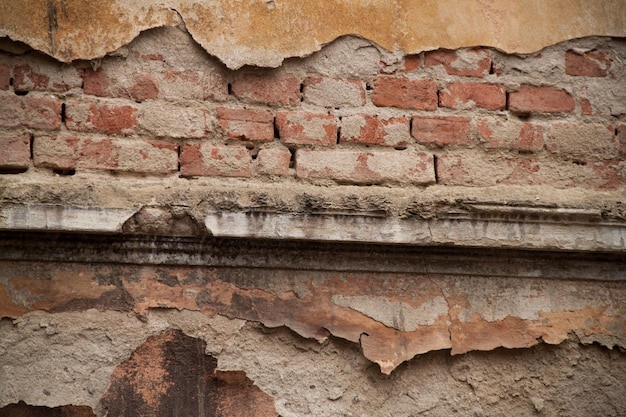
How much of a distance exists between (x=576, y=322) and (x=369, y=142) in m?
0.87

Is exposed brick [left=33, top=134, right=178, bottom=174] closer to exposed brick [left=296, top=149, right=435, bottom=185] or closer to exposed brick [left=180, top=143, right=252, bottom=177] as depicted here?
exposed brick [left=180, top=143, right=252, bottom=177]

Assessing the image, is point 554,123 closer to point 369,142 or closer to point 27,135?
point 369,142

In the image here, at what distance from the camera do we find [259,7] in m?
2.21

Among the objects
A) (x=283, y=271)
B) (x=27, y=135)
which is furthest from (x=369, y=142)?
(x=27, y=135)

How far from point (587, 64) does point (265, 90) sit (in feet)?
3.47

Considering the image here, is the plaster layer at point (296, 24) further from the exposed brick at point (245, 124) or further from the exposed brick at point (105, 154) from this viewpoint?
the exposed brick at point (105, 154)

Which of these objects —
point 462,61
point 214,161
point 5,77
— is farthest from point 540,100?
point 5,77

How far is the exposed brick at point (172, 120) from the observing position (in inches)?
84.9

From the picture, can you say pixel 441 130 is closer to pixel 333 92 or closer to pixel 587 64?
pixel 333 92

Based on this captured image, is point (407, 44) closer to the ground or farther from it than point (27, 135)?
farther from it

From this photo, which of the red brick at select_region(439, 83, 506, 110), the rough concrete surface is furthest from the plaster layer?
the rough concrete surface

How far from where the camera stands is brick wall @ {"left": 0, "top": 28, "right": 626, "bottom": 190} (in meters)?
2.12

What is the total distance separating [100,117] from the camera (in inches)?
84.2

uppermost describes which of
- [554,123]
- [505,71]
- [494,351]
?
[505,71]
